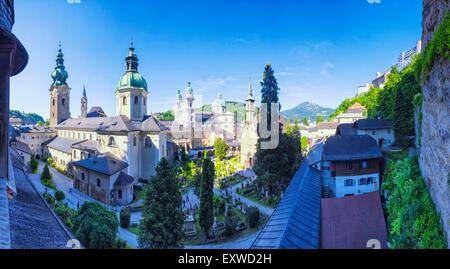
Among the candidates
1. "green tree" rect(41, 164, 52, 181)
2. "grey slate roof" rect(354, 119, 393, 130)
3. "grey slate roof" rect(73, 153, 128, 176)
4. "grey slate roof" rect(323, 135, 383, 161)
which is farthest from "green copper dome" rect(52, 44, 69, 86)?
"grey slate roof" rect(354, 119, 393, 130)

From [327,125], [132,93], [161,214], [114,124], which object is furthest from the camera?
[327,125]

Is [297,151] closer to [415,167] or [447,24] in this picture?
[415,167]

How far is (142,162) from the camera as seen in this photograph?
8688 millimetres

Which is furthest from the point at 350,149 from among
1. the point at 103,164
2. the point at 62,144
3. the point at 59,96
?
the point at 62,144

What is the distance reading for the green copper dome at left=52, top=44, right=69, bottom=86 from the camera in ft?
16.0

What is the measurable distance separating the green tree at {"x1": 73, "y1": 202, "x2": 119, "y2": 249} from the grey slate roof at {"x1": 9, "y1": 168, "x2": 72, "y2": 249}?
6.71 ft

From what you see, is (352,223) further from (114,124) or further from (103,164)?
(103,164)

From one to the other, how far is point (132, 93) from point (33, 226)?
475 centimetres

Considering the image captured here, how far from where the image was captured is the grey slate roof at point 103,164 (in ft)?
26.9

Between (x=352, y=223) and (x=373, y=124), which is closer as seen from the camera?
(x=352, y=223)

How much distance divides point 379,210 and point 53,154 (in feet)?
35.2

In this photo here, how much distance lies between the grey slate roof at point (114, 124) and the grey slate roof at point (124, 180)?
1.52m

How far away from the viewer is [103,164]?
8.80 m
